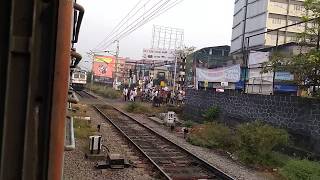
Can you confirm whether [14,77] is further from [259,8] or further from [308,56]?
[259,8]

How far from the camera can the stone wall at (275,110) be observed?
543 inches

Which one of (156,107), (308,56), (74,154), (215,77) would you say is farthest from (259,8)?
(74,154)

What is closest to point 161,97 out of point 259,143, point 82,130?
point 82,130

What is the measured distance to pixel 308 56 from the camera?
48.0 ft

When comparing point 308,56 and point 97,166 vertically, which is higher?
point 308,56

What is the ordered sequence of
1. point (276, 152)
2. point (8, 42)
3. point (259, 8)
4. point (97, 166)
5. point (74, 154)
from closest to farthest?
point (8, 42) → point (97, 166) → point (74, 154) → point (276, 152) → point (259, 8)

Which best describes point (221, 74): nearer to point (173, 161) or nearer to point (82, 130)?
point (82, 130)

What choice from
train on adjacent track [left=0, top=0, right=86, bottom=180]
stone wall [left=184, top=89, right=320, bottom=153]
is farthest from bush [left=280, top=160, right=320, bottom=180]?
train on adjacent track [left=0, top=0, right=86, bottom=180]

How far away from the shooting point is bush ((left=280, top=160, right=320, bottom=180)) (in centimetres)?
1045

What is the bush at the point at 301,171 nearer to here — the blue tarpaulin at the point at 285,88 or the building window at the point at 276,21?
the blue tarpaulin at the point at 285,88

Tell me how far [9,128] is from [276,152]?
42.8 ft

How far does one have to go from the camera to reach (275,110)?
1628cm

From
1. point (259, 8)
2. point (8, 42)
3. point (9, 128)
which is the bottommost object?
point (9, 128)

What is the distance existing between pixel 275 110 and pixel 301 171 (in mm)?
5836
